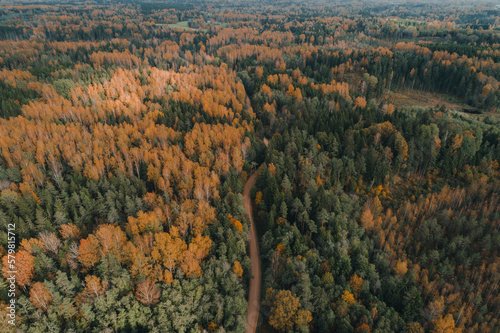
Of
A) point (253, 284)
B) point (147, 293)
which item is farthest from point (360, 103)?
point (147, 293)

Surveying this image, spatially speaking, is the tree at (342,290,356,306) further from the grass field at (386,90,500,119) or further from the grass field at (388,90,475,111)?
the grass field at (388,90,475,111)

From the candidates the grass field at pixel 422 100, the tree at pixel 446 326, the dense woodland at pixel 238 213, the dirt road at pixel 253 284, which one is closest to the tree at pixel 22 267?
the dense woodland at pixel 238 213

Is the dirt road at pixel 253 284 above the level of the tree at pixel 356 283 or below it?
below

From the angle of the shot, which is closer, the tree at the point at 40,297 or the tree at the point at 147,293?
the tree at the point at 40,297

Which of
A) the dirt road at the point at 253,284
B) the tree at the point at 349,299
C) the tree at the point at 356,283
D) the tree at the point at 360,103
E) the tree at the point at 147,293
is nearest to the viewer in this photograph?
the tree at the point at 147,293

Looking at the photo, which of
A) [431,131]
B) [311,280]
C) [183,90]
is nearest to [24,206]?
[311,280]

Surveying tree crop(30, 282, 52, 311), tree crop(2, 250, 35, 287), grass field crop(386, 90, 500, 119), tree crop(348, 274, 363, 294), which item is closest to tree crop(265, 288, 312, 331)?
tree crop(348, 274, 363, 294)

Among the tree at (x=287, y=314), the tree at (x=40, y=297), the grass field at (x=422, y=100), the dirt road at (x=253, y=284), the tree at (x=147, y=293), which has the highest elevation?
the grass field at (x=422, y=100)

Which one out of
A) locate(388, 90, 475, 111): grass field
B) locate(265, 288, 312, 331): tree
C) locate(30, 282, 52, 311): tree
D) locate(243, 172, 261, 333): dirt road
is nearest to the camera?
locate(30, 282, 52, 311): tree

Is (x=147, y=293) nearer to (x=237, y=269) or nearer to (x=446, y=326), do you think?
(x=237, y=269)

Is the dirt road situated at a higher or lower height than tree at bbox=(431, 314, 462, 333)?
lower

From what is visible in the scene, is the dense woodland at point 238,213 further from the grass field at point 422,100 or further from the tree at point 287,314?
the grass field at point 422,100

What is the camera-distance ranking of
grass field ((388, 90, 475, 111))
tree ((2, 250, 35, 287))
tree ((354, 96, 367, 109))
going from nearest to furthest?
tree ((2, 250, 35, 287)), tree ((354, 96, 367, 109)), grass field ((388, 90, 475, 111))
